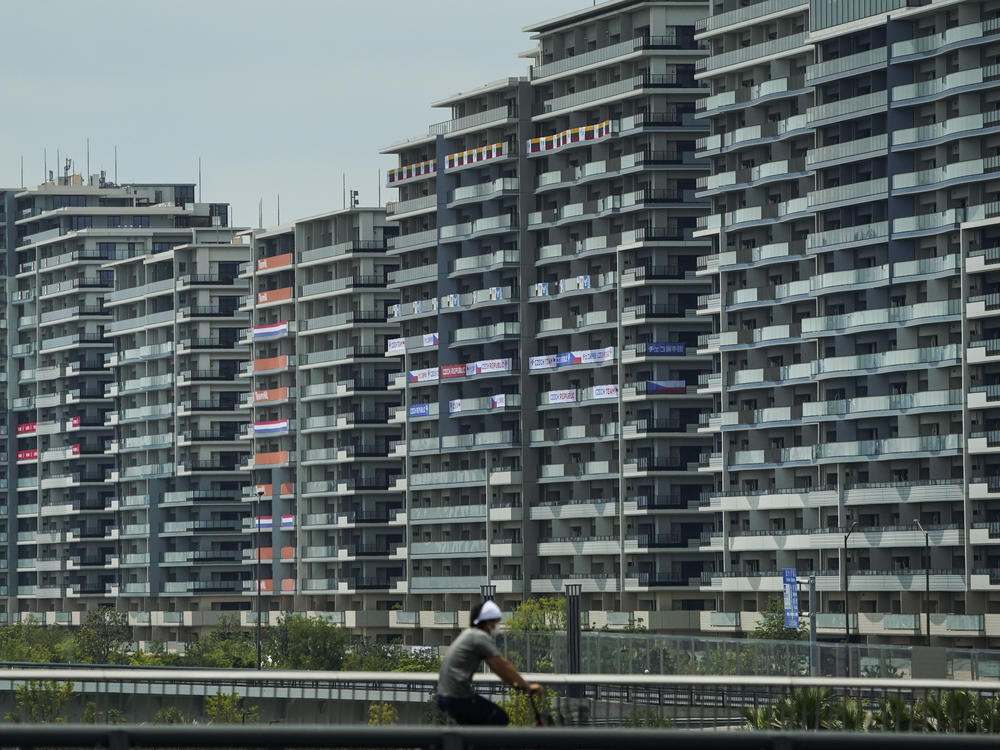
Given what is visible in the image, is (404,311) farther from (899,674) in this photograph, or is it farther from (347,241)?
(899,674)

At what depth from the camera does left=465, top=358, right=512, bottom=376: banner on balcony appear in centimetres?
16712

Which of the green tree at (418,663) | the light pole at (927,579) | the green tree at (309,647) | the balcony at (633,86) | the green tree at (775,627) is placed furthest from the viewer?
the green tree at (309,647)

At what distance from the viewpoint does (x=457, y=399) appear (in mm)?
173375

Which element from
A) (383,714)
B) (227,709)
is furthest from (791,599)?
(383,714)

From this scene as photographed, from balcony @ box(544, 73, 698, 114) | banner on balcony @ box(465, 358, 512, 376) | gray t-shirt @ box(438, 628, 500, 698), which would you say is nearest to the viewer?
gray t-shirt @ box(438, 628, 500, 698)

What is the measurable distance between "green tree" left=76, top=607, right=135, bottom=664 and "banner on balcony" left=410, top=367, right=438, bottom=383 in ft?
117

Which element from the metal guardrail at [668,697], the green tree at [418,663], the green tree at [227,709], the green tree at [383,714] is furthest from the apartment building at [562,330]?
the green tree at [383,714]

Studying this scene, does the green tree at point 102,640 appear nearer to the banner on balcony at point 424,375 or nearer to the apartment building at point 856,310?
the banner on balcony at point 424,375

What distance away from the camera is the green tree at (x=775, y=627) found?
426ft

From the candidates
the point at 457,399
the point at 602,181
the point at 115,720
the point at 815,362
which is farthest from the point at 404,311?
the point at 115,720

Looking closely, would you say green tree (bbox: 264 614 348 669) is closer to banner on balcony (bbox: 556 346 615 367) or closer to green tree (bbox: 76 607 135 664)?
green tree (bbox: 76 607 135 664)

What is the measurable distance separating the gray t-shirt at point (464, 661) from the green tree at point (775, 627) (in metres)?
106

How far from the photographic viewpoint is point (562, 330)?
162750mm

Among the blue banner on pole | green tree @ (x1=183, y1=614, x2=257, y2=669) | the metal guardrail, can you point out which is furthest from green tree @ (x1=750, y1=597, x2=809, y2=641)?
the metal guardrail
